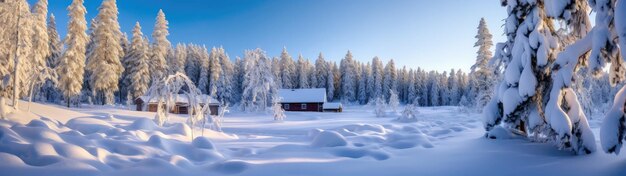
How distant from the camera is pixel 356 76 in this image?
8338 centimetres

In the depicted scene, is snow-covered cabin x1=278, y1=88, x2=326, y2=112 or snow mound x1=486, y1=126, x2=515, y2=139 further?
snow-covered cabin x1=278, y1=88, x2=326, y2=112

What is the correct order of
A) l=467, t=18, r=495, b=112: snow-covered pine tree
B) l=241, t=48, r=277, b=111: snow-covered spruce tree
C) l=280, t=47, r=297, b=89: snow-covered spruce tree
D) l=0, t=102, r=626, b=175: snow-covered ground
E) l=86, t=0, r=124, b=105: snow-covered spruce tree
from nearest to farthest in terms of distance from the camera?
l=0, t=102, r=626, b=175: snow-covered ground → l=467, t=18, r=495, b=112: snow-covered pine tree → l=241, t=48, r=277, b=111: snow-covered spruce tree → l=86, t=0, r=124, b=105: snow-covered spruce tree → l=280, t=47, r=297, b=89: snow-covered spruce tree

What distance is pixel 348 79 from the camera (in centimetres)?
7800

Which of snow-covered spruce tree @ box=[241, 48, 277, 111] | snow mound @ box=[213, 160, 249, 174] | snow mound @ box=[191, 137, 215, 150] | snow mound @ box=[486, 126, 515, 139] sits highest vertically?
snow-covered spruce tree @ box=[241, 48, 277, 111]

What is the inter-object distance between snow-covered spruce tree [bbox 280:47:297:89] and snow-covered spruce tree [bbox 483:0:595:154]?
215 ft

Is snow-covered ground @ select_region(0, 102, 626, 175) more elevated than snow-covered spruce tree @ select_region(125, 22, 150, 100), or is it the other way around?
snow-covered spruce tree @ select_region(125, 22, 150, 100)

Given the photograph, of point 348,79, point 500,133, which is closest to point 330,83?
point 348,79

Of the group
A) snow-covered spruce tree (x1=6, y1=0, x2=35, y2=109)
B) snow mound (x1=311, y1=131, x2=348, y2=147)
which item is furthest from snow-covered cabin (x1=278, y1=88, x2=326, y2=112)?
snow mound (x1=311, y1=131, x2=348, y2=147)

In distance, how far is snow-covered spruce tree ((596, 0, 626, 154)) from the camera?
16.7 ft

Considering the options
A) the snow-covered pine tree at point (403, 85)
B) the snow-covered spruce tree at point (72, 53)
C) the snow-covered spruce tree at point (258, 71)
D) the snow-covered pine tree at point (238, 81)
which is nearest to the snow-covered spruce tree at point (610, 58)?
the snow-covered spruce tree at point (258, 71)

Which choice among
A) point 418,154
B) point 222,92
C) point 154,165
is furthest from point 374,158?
point 222,92

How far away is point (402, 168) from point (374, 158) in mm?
1229

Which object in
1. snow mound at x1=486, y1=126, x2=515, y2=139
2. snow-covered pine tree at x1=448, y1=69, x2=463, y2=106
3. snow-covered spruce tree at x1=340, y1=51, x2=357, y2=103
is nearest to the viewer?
snow mound at x1=486, y1=126, x2=515, y2=139

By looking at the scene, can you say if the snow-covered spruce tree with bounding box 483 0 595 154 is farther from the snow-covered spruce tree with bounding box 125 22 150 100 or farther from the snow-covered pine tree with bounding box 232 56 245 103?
the snow-covered pine tree with bounding box 232 56 245 103
